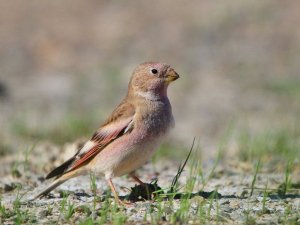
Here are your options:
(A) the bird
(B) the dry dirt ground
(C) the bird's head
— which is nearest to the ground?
(B) the dry dirt ground

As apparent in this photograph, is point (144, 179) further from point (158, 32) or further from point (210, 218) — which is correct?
point (158, 32)

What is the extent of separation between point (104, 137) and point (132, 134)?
33cm

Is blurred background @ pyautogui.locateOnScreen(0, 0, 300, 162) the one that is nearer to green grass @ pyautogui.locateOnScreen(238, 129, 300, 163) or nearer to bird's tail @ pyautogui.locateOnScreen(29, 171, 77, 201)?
green grass @ pyautogui.locateOnScreen(238, 129, 300, 163)

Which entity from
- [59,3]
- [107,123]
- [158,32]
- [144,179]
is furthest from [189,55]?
[107,123]

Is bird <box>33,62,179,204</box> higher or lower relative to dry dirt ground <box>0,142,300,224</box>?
higher

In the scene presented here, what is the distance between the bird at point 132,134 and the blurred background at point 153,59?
3338 mm

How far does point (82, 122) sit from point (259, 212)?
5.17m

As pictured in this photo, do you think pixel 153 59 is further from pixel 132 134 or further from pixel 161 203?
pixel 161 203

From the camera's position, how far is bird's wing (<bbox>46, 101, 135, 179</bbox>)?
6.91 meters

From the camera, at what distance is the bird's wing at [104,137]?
6906mm

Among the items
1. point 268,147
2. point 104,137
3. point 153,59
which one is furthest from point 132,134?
point 153,59

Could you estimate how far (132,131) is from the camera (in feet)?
22.3

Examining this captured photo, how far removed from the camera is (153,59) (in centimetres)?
1634

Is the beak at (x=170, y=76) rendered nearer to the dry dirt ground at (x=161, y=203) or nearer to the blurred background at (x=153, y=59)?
the dry dirt ground at (x=161, y=203)
